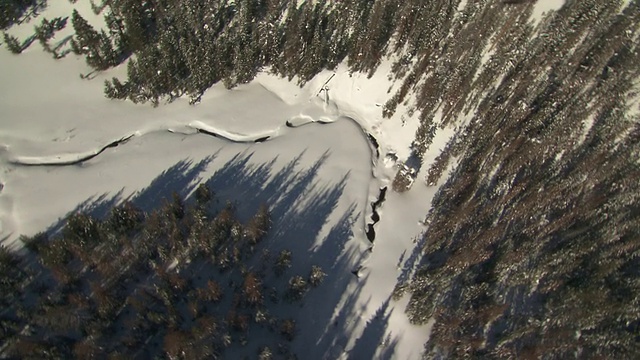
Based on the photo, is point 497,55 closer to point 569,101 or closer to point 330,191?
point 569,101

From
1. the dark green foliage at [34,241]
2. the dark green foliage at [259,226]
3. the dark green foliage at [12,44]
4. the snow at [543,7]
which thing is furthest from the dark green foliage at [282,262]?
the dark green foliage at [12,44]

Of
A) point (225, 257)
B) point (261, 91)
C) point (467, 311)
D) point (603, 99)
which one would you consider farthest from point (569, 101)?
point (225, 257)

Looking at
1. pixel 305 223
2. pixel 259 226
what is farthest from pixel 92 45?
pixel 305 223

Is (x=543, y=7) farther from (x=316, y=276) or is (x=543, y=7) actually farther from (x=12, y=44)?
(x=12, y=44)

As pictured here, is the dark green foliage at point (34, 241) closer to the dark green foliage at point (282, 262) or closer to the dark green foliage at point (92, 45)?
the dark green foliage at point (282, 262)

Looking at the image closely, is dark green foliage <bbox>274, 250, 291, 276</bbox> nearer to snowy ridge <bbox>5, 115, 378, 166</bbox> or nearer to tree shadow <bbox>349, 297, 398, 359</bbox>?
tree shadow <bbox>349, 297, 398, 359</bbox>

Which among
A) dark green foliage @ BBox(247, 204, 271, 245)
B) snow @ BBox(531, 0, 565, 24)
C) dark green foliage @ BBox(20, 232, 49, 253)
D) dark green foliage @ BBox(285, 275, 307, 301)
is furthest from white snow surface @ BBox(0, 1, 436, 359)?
snow @ BBox(531, 0, 565, 24)
